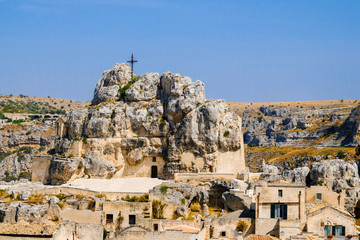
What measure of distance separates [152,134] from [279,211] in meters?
18.5

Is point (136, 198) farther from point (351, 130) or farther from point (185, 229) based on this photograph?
point (351, 130)

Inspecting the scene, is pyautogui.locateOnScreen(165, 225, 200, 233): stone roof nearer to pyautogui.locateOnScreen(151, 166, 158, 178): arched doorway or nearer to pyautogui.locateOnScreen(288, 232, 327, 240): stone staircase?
pyautogui.locateOnScreen(288, 232, 327, 240): stone staircase

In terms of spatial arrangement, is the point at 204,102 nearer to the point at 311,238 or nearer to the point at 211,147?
the point at 211,147

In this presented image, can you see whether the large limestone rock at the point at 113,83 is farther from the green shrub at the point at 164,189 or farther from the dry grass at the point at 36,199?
the dry grass at the point at 36,199

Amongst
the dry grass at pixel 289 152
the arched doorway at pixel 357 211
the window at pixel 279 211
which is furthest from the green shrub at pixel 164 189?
the dry grass at pixel 289 152

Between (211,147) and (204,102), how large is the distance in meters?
4.35

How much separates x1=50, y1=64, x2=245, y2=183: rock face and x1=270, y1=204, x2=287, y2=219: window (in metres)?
13.1

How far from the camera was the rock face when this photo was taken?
6375 centimetres

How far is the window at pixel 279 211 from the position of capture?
50469 mm

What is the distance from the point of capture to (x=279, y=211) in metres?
50.5

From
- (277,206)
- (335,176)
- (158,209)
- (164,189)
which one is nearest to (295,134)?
(335,176)

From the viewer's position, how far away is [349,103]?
562 feet

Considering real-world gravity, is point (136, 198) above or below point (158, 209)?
above

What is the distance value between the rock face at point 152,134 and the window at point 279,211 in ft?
43.1
